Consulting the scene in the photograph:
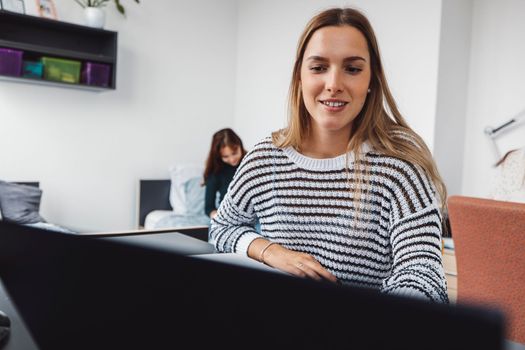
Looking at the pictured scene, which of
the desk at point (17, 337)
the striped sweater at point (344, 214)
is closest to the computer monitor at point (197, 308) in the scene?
the desk at point (17, 337)

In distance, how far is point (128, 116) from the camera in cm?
372

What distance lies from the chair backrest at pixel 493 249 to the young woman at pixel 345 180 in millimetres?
299

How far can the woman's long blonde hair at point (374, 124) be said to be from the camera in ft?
3.25

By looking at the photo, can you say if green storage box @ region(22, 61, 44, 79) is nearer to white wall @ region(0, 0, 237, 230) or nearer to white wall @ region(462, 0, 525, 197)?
white wall @ region(0, 0, 237, 230)

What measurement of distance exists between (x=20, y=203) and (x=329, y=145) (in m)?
2.51

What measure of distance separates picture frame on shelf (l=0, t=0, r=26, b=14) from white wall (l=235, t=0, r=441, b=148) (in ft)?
6.13

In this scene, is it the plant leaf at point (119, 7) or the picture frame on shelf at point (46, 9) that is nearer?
the picture frame on shelf at point (46, 9)

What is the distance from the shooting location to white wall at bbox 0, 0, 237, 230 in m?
3.31

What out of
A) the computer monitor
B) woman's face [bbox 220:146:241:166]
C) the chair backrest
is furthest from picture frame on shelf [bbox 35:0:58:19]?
the computer monitor

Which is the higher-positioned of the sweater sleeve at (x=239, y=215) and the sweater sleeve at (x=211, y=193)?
the sweater sleeve at (x=239, y=215)

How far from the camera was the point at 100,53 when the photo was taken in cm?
351

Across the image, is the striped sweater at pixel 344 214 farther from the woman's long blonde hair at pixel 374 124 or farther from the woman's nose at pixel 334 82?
the woman's nose at pixel 334 82

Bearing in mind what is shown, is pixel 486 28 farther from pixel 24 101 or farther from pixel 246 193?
pixel 24 101

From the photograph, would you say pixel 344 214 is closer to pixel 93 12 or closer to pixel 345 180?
pixel 345 180
